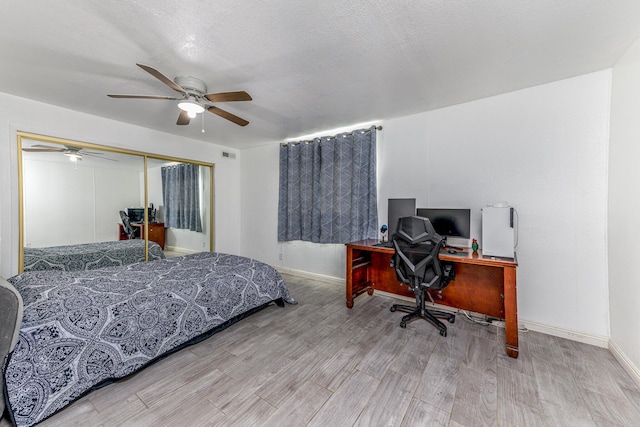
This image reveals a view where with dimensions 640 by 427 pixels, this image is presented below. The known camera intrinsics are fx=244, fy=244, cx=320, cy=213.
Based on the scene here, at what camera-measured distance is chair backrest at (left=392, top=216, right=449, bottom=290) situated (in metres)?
2.23

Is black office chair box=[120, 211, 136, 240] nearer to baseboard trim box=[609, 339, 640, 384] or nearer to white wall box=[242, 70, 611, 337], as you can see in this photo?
white wall box=[242, 70, 611, 337]

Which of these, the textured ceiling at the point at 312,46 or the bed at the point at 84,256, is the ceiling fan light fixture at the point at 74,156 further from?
the bed at the point at 84,256

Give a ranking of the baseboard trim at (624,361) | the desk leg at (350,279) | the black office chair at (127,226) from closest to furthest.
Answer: the baseboard trim at (624,361) < the desk leg at (350,279) < the black office chair at (127,226)

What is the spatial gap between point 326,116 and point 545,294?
→ 9.90ft

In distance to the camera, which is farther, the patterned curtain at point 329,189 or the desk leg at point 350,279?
the patterned curtain at point 329,189

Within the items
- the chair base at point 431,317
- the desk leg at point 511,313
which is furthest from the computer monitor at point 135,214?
the desk leg at point 511,313

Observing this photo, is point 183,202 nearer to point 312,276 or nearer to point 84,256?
point 84,256

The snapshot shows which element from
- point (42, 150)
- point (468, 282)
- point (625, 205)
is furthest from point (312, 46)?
point (42, 150)

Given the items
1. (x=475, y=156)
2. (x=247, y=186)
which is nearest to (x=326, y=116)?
(x=475, y=156)

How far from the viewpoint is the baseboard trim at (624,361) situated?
65.7 inches

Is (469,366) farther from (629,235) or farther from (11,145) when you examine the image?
(11,145)

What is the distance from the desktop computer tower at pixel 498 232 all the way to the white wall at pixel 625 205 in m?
0.67

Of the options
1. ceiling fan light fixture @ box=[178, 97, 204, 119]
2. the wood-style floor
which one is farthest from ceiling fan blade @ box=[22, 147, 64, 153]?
the wood-style floor

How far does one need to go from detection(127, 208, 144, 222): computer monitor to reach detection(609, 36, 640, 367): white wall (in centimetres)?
528
